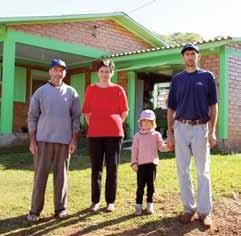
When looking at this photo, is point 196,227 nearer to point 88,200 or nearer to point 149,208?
point 149,208

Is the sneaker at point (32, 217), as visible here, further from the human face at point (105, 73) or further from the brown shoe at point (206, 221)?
the brown shoe at point (206, 221)

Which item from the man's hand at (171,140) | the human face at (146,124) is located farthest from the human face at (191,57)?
the human face at (146,124)

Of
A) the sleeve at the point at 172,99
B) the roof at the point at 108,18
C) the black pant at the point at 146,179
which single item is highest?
the roof at the point at 108,18

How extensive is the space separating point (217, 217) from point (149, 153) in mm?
1143

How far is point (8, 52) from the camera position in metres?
14.9

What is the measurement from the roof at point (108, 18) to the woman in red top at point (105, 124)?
350 inches

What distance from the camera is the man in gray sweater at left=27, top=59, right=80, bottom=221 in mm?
6234

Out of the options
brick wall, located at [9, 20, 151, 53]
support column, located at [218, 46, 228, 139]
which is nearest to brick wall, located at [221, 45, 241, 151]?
support column, located at [218, 46, 228, 139]

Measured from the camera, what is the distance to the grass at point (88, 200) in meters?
5.92

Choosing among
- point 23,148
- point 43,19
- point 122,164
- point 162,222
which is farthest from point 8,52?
point 162,222

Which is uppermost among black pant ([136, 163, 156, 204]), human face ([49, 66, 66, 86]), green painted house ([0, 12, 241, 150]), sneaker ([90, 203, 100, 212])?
green painted house ([0, 12, 241, 150])

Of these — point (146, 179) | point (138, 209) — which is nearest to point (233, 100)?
point (146, 179)

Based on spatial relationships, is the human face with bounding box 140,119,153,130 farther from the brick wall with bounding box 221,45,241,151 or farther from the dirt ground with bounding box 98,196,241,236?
the brick wall with bounding box 221,45,241,151

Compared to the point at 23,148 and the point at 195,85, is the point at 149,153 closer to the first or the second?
the point at 195,85
